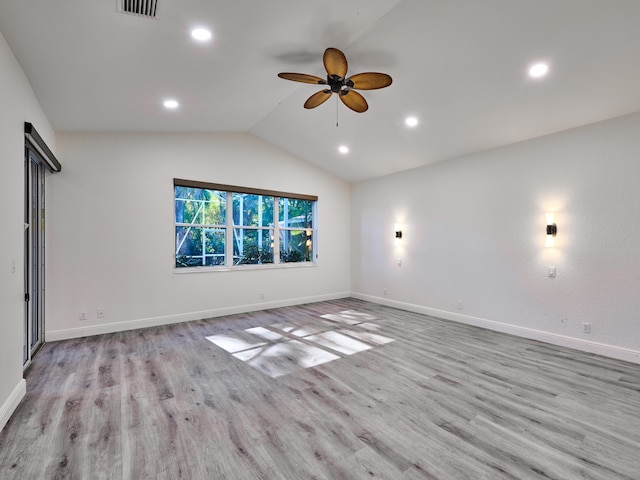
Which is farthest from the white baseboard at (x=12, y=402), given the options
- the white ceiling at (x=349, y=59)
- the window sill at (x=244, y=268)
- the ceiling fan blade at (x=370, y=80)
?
the ceiling fan blade at (x=370, y=80)

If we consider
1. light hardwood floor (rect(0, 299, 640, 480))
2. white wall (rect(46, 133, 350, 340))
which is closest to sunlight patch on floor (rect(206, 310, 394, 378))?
light hardwood floor (rect(0, 299, 640, 480))

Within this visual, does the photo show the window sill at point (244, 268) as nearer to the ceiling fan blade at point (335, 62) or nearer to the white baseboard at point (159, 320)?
the white baseboard at point (159, 320)

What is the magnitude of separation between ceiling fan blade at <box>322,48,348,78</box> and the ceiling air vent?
1260 mm

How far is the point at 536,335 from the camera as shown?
4.19m

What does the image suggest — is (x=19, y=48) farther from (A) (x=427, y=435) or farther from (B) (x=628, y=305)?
(B) (x=628, y=305)

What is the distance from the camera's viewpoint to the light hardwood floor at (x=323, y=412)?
1.85 m

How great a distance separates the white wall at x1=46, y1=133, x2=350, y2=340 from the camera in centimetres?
425

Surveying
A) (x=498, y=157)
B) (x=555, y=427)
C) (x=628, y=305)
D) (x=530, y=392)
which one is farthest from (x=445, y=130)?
(x=555, y=427)

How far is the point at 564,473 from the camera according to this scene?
178cm

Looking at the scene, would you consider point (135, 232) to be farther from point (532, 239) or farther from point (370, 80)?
point (532, 239)

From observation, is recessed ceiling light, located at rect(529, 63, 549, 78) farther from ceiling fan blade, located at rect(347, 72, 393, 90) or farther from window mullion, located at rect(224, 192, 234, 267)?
window mullion, located at rect(224, 192, 234, 267)

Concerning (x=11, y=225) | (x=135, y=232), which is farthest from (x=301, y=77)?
(x=135, y=232)

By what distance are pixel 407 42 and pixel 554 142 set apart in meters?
2.53

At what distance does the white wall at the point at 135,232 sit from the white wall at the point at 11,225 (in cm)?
167
